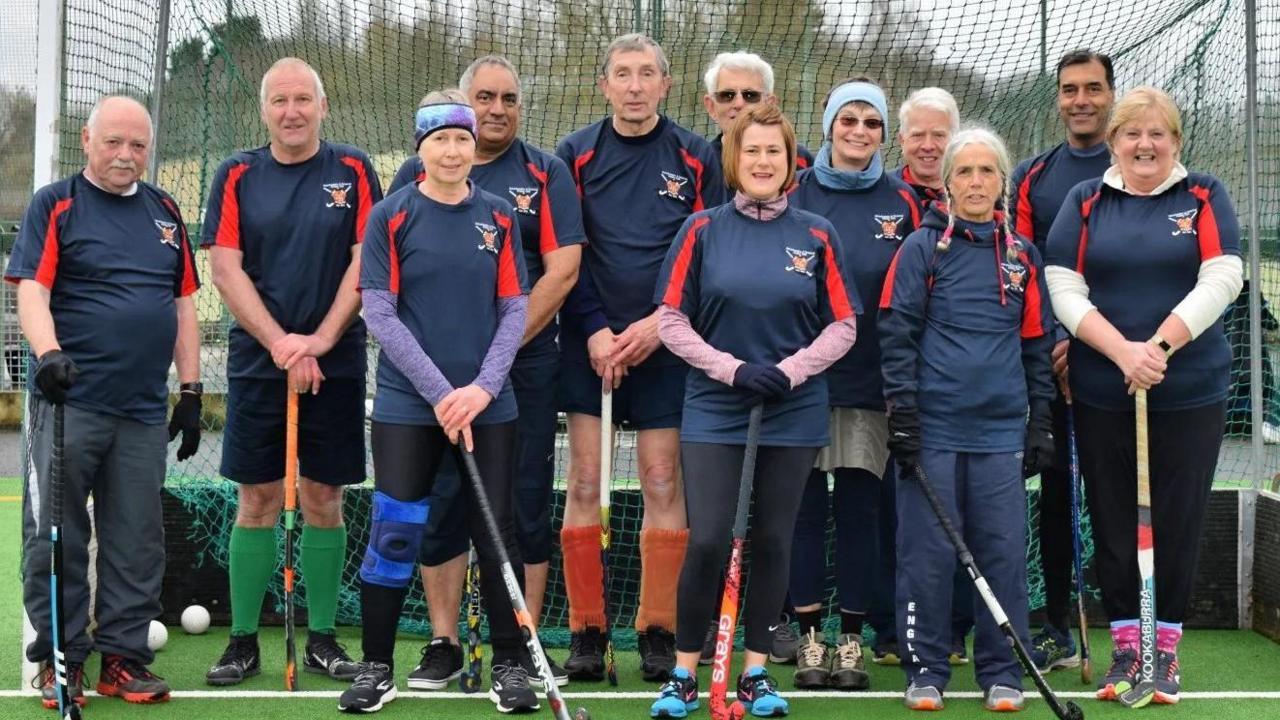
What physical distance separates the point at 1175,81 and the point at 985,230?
209cm

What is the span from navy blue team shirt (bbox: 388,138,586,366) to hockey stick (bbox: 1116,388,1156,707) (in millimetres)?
1642

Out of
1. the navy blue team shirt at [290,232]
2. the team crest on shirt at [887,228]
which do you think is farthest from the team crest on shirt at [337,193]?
the team crest on shirt at [887,228]

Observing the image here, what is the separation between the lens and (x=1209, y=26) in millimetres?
5762

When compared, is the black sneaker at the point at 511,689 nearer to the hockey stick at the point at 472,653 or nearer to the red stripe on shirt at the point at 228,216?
the hockey stick at the point at 472,653

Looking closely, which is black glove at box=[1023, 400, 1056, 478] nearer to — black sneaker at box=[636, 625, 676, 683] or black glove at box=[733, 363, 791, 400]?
black glove at box=[733, 363, 791, 400]

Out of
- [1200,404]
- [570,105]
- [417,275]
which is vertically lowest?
[1200,404]

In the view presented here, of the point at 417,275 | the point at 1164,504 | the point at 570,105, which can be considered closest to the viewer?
the point at 417,275

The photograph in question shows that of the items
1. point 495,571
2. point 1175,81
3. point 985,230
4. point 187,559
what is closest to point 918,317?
point 985,230

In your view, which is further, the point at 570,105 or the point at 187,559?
the point at 570,105

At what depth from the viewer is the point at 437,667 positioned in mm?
4449

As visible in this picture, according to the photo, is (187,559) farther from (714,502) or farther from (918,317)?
(918,317)

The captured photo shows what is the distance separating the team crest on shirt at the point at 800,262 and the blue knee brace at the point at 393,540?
1.16m

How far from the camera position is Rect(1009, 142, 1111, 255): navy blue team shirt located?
15.6 ft

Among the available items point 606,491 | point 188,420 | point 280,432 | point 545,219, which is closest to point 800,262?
point 545,219
